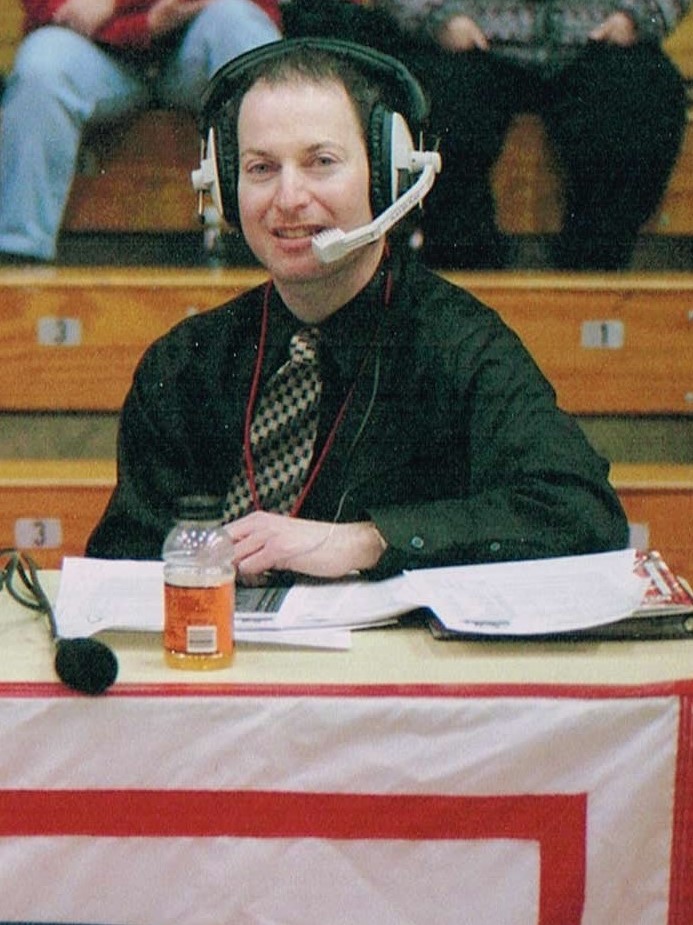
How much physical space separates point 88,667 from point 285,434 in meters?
0.47

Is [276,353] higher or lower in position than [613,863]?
higher

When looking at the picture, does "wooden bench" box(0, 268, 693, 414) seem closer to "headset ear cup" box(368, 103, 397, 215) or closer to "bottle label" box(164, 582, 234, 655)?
"headset ear cup" box(368, 103, 397, 215)

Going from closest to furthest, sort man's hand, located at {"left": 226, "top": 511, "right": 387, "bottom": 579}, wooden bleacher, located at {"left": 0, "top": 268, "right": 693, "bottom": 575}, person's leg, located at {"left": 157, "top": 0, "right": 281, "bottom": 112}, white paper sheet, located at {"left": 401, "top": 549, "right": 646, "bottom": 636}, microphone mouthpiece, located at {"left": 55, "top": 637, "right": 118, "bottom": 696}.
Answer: microphone mouthpiece, located at {"left": 55, "top": 637, "right": 118, "bottom": 696}, white paper sheet, located at {"left": 401, "top": 549, "right": 646, "bottom": 636}, man's hand, located at {"left": 226, "top": 511, "right": 387, "bottom": 579}, wooden bleacher, located at {"left": 0, "top": 268, "right": 693, "bottom": 575}, person's leg, located at {"left": 157, "top": 0, "right": 281, "bottom": 112}

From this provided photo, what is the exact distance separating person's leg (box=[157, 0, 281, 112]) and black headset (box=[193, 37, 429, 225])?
117cm

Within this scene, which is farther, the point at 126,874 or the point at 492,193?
the point at 492,193

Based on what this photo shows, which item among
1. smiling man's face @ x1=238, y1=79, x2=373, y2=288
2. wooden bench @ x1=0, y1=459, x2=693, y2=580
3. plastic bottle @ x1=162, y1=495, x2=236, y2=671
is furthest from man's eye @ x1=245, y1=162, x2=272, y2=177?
wooden bench @ x1=0, y1=459, x2=693, y2=580

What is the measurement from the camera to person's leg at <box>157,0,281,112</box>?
245cm

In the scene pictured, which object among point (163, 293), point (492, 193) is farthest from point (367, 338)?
point (492, 193)

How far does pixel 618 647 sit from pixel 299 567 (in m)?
0.26

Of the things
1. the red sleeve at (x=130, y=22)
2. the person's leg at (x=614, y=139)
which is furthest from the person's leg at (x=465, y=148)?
the red sleeve at (x=130, y=22)

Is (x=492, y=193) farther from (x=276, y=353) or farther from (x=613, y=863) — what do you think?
(x=613, y=863)

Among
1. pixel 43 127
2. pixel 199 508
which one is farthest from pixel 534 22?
pixel 199 508

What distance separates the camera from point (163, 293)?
235 centimetres

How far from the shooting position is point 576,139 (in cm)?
245
